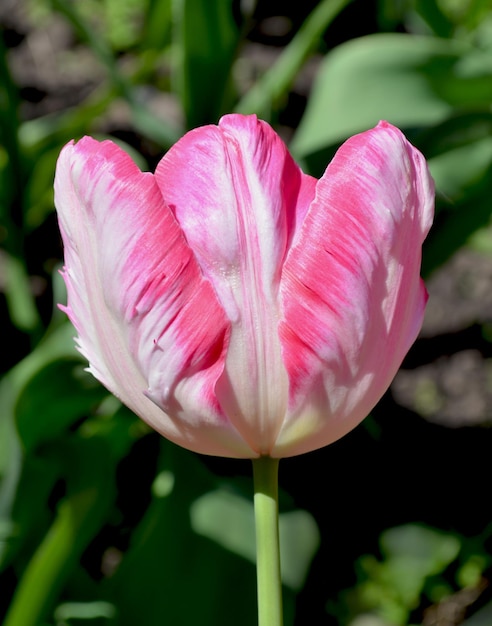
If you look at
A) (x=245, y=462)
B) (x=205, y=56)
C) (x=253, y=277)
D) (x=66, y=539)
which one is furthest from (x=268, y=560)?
(x=205, y=56)

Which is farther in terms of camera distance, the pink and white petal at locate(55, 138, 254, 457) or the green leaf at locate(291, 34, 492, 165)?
the green leaf at locate(291, 34, 492, 165)

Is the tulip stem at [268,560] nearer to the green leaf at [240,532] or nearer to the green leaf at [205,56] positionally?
the green leaf at [240,532]

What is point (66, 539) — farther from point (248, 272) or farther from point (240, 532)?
point (248, 272)

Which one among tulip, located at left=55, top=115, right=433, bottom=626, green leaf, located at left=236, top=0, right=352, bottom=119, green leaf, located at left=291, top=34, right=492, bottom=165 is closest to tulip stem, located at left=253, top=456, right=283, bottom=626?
tulip, located at left=55, top=115, right=433, bottom=626

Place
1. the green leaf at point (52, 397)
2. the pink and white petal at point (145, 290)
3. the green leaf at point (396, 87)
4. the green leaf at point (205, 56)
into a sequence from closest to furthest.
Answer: the pink and white petal at point (145, 290), the green leaf at point (52, 397), the green leaf at point (396, 87), the green leaf at point (205, 56)

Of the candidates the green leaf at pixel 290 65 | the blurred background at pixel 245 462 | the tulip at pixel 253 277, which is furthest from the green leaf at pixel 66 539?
the green leaf at pixel 290 65

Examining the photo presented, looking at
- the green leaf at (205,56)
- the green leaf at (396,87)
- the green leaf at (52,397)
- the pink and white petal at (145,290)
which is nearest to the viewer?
the pink and white petal at (145,290)

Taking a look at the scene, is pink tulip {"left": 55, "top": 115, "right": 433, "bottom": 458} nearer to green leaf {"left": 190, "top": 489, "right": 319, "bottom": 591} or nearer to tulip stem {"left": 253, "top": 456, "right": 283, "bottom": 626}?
tulip stem {"left": 253, "top": 456, "right": 283, "bottom": 626}
